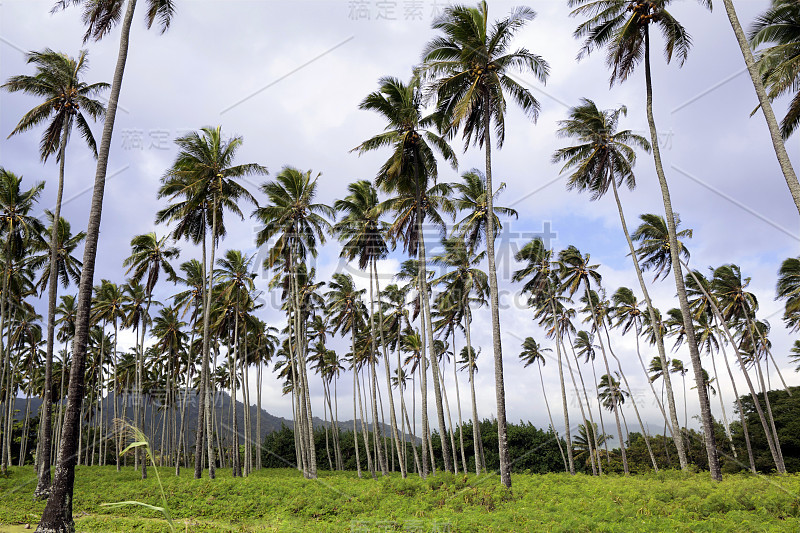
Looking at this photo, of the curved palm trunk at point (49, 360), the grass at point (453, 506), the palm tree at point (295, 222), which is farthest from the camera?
the palm tree at point (295, 222)

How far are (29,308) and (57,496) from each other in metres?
27.8

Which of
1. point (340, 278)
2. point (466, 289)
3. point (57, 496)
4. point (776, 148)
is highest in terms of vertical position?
point (340, 278)

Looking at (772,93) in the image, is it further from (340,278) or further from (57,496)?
(340,278)

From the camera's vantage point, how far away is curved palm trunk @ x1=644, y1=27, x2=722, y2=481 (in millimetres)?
15812

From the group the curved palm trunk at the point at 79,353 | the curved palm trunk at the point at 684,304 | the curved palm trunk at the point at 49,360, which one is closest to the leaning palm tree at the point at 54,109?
the curved palm trunk at the point at 49,360

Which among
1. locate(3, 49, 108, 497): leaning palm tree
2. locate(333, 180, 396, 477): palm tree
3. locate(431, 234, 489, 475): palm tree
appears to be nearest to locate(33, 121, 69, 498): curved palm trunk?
locate(3, 49, 108, 497): leaning palm tree

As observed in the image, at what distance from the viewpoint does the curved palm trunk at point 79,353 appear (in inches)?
419

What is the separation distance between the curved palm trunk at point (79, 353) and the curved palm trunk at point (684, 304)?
1859cm

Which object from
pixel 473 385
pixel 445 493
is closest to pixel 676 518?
pixel 445 493

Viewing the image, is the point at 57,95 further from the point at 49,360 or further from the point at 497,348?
the point at 497,348

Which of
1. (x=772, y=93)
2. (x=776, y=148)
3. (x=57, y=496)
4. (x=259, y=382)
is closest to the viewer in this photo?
(x=57, y=496)

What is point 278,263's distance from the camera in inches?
1239

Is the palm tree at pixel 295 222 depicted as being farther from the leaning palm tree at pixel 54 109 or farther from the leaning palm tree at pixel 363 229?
the leaning palm tree at pixel 54 109

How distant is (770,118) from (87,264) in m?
18.4
